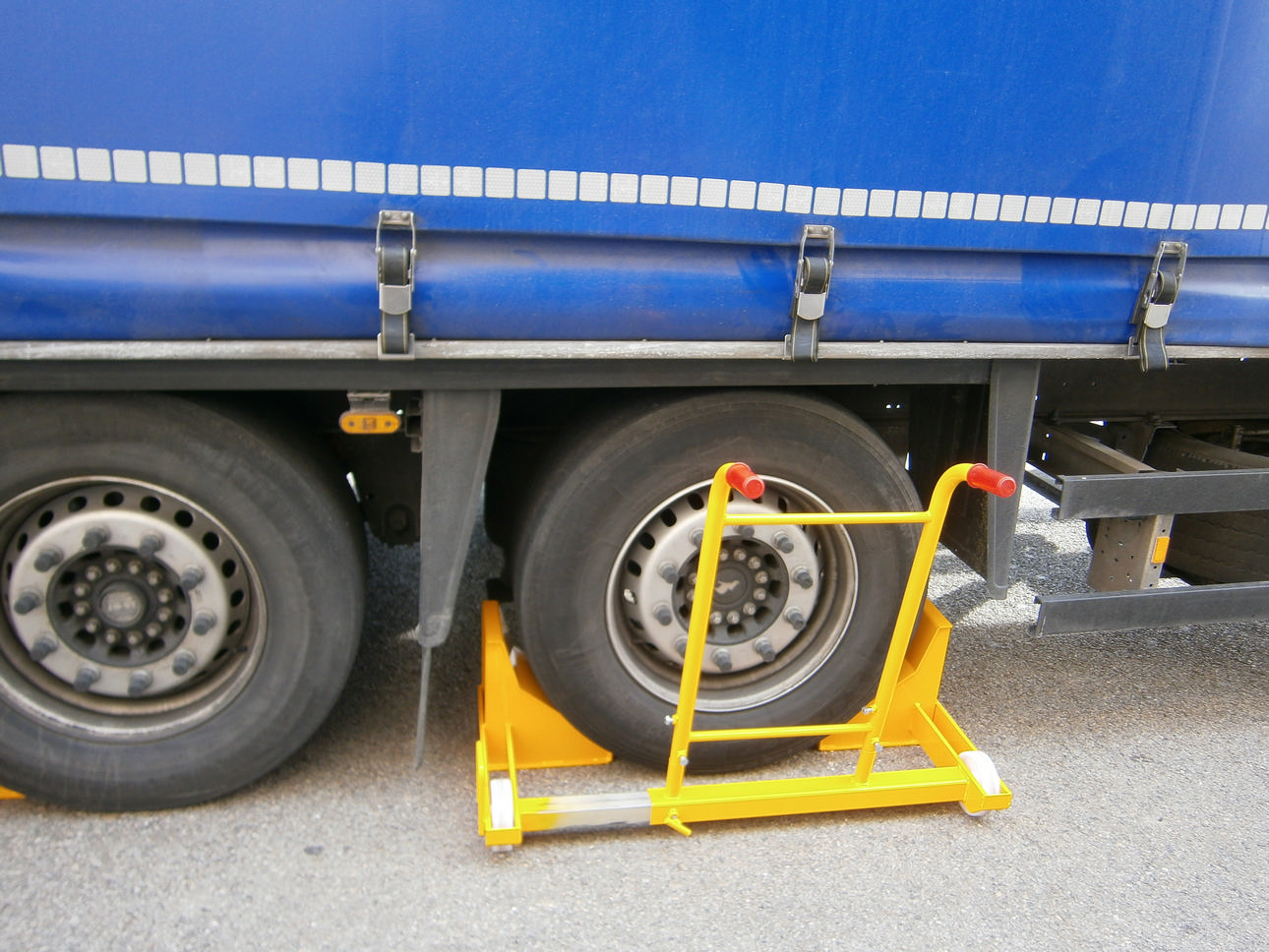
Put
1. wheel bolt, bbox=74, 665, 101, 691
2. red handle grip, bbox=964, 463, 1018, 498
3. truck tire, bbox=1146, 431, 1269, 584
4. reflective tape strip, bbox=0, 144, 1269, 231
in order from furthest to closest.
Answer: truck tire, bbox=1146, 431, 1269, 584 → wheel bolt, bbox=74, 665, 101, 691 → red handle grip, bbox=964, 463, 1018, 498 → reflective tape strip, bbox=0, 144, 1269, 231

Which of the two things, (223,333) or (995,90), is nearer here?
(223,333)

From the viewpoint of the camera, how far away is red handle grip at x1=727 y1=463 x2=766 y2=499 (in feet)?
6.75

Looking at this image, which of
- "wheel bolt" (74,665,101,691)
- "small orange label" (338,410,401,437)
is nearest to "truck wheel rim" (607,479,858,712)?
"small orange label" (338,410,401,437)

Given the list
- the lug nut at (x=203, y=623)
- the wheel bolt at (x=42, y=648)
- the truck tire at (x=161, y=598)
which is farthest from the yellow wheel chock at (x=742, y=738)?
the wheel bolt at (x=42, y=648)

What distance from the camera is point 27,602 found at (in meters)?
2.43

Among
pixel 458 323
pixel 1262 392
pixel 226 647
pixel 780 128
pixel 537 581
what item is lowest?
pixel 226 647

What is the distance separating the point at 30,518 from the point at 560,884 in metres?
1.70

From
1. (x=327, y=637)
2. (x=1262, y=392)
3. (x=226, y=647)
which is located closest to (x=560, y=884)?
(x=327, y=637)

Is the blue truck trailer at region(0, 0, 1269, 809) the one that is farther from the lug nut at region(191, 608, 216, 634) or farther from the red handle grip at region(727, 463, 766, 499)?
the red handle grip at region(727, 463, 766, 499)

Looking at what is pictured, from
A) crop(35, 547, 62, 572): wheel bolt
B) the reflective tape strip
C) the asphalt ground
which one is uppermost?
the reflective tape strip

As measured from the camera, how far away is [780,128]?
225 cm

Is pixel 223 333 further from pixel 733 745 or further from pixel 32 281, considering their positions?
pixel 733 745

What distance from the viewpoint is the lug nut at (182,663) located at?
Result: 2551 millimetres

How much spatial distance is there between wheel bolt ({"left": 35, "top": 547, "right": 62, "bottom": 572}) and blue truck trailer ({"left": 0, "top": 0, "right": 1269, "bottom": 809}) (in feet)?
0.05
